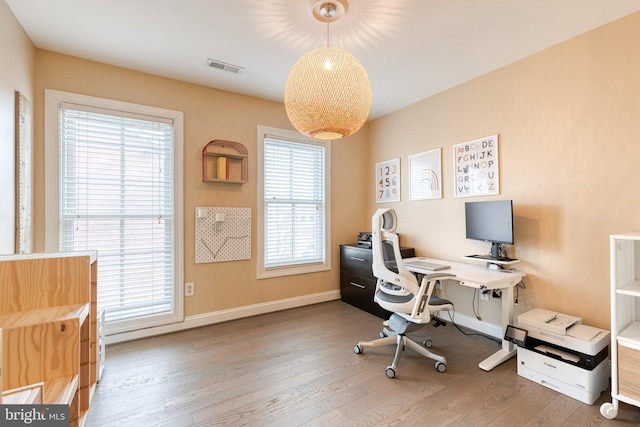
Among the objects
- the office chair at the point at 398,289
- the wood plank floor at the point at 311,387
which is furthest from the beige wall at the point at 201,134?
the office chair at the point at 398,289

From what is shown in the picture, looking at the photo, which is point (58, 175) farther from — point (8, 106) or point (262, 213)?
point (262, 213)

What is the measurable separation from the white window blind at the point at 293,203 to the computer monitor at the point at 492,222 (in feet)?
5.90

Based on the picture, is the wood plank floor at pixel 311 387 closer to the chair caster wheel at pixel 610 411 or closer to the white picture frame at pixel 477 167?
the chair caster wheel at pixel 610 411

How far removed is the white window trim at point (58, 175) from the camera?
7.80 ft

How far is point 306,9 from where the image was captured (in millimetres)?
1894

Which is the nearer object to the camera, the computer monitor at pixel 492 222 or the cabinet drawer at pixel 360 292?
the computer monitor at pixel 492 222

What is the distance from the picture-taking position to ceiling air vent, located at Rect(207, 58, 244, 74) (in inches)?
103

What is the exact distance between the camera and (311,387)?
6.53 ft

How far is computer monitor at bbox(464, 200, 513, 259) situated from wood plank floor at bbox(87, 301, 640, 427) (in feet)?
3.16

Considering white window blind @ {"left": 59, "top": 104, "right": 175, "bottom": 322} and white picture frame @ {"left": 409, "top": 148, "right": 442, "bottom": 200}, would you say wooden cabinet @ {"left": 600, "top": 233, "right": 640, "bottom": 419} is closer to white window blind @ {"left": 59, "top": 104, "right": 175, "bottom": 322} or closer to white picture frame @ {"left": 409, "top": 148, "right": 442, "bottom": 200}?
white picture frame @ {"left": 409, "top": 148, "right": 442, "bottom": 200}

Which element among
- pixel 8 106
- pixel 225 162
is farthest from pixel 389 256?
pixel 8 106

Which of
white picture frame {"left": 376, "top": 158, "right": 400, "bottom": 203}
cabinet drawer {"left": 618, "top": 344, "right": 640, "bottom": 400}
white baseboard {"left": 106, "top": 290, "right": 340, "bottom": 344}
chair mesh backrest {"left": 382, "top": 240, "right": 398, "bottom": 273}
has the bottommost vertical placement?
white baseboard {"left": 106, "top": 290, "right": 340, "bottom": 344}

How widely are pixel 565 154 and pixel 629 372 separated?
1535 mm

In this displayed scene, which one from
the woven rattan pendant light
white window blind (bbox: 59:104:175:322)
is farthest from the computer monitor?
white window blind (bbox: 59:104:175:322)
